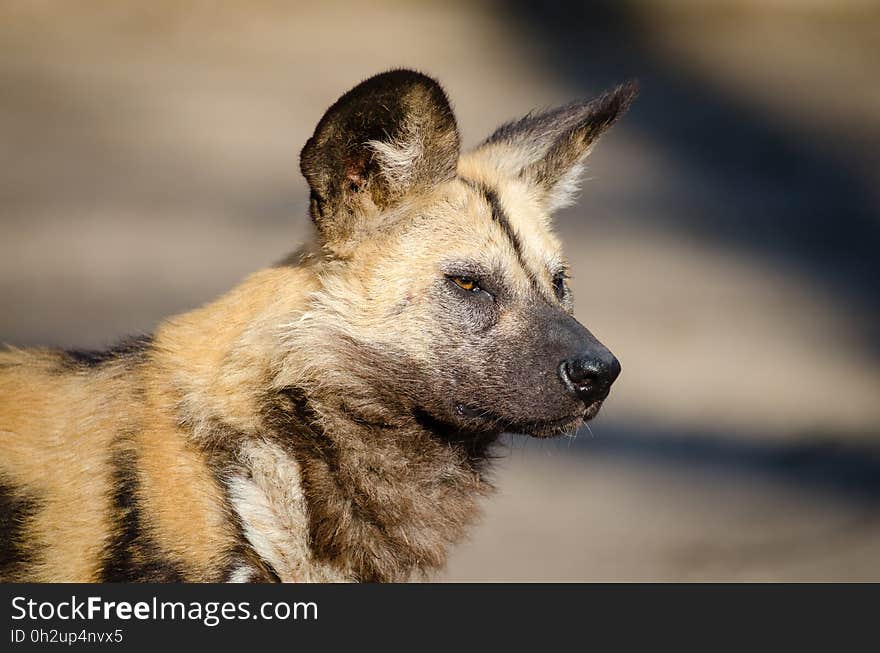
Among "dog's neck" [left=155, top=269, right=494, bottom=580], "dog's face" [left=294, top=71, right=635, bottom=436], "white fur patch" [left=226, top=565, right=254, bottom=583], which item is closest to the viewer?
"white fur patch" [left=226, top=565, right=254, bottom=583]

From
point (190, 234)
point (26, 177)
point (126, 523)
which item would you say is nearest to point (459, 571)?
point (126, 523)

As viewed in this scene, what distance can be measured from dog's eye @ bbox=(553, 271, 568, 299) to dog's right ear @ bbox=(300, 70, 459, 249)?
16.5 inches

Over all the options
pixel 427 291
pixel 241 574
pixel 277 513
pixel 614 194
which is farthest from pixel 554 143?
pixel 614 194

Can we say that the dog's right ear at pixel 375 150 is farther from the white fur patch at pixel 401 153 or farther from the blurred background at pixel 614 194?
the blurred background at pixel 614 194

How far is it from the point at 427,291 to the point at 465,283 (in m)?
0.10

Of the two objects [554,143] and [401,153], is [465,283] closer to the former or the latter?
[401,153]

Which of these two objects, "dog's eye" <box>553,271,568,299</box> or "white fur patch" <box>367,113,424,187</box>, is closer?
"white fur patch" <box>367,113,424,187</box>

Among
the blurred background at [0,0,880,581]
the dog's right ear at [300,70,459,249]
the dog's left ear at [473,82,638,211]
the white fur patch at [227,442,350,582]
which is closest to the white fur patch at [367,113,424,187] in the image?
the dog's right ear at [300,70,459,249]

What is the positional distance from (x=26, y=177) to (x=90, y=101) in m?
0.55

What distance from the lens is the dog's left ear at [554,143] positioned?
3023 mm

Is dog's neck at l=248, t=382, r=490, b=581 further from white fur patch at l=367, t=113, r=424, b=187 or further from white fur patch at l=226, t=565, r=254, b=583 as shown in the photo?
white fur patch at l=367, t=113, r=424, b=187

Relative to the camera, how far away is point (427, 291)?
8.25ft

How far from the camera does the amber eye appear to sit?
2.54m

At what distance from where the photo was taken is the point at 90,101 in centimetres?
604
